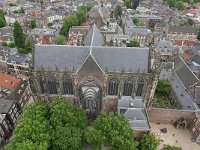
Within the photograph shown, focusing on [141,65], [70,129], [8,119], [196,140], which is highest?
[141,65]

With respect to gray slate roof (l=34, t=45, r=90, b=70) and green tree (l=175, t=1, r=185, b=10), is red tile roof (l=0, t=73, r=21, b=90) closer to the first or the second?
gray slate roof (l=34, t=45, r=90, b=70)

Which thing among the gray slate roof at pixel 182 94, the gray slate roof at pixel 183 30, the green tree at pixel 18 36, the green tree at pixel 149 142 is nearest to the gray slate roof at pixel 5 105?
the green tree at pixel 149 142

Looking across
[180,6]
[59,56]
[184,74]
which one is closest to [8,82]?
[59,56]

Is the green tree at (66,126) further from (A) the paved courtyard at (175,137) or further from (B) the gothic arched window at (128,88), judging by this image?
(A) the paved courtyard at (175,137)

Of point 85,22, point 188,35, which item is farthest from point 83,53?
point 85,22

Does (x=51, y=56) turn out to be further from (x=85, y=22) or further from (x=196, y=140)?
(x=85, y=22)

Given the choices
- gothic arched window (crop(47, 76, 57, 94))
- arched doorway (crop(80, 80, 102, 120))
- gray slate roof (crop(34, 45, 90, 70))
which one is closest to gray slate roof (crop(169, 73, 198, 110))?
arched doorway (crop(80, 80, 102, 120))
